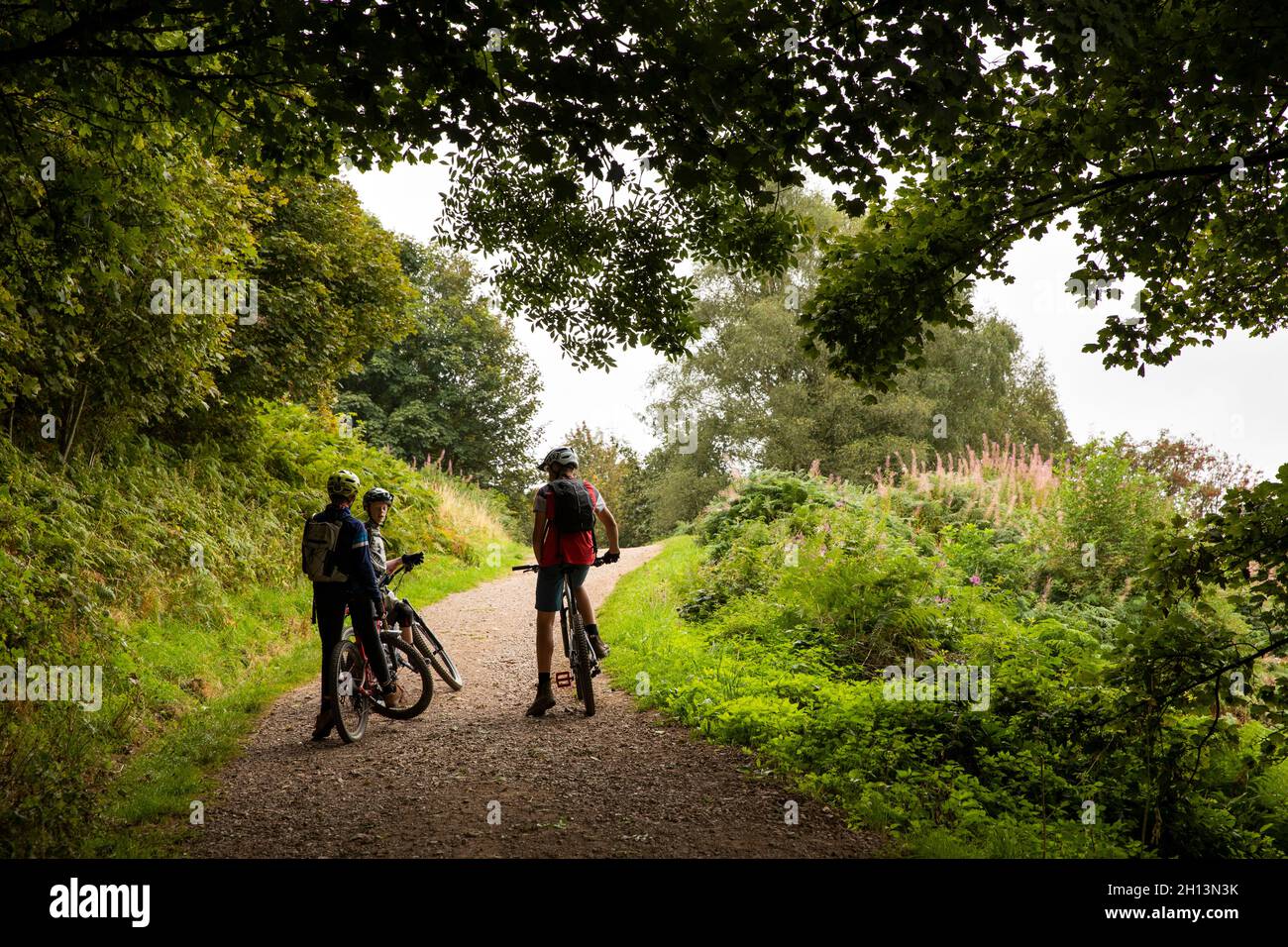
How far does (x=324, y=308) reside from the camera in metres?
13.4

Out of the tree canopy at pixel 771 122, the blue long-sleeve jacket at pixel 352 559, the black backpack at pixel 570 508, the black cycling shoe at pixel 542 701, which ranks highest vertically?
the tree canopy at pixel 771 122

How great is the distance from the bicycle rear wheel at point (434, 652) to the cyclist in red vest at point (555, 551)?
122 cm

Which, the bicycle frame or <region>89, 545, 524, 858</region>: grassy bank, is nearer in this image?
<region>89, 545, 524, 858</region>: grassy bank

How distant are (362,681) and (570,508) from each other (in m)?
2.17

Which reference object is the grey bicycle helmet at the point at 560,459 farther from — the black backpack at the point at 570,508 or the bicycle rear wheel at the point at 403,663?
the bicycle rear wheel at the point at 403,663

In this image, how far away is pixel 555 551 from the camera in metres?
6.95

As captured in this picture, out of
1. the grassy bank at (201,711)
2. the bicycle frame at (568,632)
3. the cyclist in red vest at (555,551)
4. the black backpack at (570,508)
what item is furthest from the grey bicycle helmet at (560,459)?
the grassy bank at (201,711)

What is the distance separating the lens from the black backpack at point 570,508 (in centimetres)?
685

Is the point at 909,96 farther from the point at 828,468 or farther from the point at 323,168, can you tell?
the point at 828,468

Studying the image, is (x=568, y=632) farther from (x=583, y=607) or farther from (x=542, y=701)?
(x=542, y=701)

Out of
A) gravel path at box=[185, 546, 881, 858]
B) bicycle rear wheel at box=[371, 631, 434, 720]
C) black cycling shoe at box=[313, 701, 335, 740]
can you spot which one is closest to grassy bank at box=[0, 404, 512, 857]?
gravel path at box=[185, 546, 881, 858]

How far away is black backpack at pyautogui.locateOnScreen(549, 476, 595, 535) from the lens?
6.85 metres

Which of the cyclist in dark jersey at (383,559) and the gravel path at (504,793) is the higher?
the cyclist in dark jersey at (383,559)

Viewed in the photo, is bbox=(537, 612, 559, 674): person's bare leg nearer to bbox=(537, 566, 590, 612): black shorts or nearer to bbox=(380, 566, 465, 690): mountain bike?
bbox=(537, 566, 590, 612): black shorts
